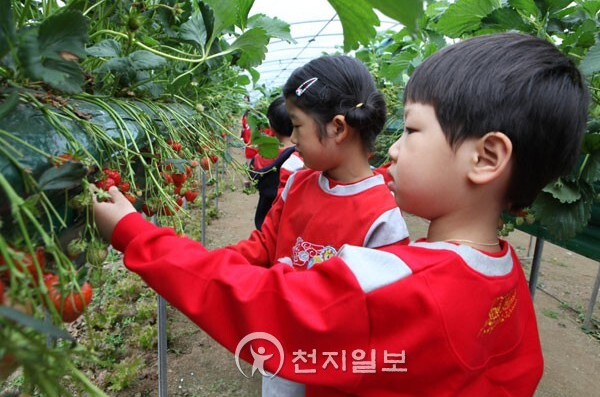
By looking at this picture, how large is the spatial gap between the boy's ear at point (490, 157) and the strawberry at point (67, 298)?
1.66 feet

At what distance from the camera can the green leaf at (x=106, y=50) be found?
2.24 ft

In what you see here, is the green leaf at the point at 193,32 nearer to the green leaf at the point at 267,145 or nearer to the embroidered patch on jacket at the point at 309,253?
the green leaf at the point at 267,145

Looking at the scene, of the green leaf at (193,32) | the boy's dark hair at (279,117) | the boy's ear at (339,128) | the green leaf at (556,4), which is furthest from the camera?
the boy's dark hair at (279,117)

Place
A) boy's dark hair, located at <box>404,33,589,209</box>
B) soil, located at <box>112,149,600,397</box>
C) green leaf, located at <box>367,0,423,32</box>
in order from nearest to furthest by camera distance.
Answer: green leaf, located at <box>367,0,423,32</box> → boy's dark hair, located at <box>404,33,589,209</box> → soil, located at <box>112,149,600,397</box>

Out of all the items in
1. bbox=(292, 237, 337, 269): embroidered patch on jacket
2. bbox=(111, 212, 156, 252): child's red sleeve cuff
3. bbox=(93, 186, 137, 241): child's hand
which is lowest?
bbox=(292, 237, 337, 269): embroidered patch on jacket

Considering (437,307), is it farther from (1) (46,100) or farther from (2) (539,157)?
(1) (46,100)

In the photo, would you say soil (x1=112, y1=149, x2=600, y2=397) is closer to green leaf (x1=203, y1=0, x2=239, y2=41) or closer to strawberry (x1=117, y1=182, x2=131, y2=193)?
green leaf (x1=203, y1=0, x2=239, y2=41)

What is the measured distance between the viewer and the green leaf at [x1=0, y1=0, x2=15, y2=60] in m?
0.31

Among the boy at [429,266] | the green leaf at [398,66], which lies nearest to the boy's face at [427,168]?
the boy at [429,266]

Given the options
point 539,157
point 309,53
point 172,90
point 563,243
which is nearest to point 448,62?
point 539,157

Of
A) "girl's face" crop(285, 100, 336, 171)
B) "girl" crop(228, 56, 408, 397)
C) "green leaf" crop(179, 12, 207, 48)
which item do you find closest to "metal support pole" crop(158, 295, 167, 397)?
"girl" crop(228, 56, 408, 397)

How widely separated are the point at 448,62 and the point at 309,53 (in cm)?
1070

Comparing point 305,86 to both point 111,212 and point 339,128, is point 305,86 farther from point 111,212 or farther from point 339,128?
point 111,212

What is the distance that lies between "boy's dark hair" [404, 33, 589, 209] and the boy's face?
16 millimetres
